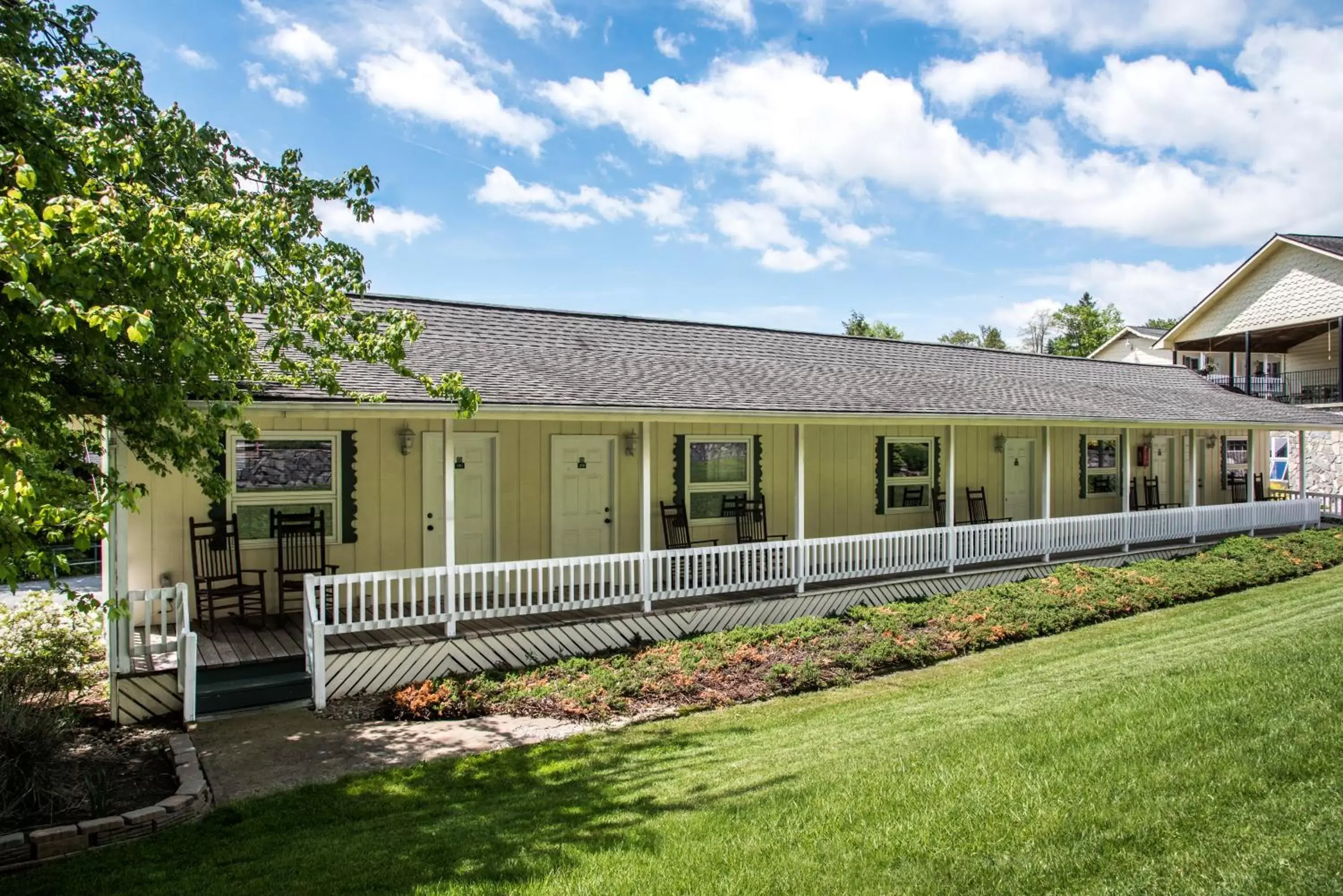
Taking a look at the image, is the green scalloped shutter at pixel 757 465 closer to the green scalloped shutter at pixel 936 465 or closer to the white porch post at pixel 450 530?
the green scalloped shutter at pixel 936 465

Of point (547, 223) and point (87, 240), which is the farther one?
point (547, 223)

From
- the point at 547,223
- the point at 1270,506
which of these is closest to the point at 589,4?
the point at 1270,506

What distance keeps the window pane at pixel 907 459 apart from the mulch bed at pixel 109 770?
10.7m

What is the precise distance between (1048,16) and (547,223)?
23.9 meters

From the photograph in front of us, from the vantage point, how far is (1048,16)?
1188 centimetres

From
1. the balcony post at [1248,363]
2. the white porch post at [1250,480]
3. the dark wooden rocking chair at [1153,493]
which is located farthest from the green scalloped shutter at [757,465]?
the balcony post at [1248,363]

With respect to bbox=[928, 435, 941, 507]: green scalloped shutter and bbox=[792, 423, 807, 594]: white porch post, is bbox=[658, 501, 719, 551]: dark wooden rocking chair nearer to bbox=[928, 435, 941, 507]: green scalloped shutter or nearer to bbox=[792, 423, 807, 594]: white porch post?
bbox=[792, 423, 807, 594]: white porch post

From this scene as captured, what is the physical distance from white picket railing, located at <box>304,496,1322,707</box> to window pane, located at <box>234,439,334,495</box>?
4.14ft

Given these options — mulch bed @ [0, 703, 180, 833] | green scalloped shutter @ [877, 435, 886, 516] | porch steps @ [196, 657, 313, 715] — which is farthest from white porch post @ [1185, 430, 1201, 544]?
mulch bed @ [0, 703, 180, 833]

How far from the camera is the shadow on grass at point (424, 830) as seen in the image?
4.05m

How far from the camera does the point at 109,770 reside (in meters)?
5.87

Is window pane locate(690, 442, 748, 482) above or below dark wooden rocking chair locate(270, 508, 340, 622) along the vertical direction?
above

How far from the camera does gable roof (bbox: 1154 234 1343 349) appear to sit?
25766 millimetres

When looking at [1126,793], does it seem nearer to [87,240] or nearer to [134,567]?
[87,240]
